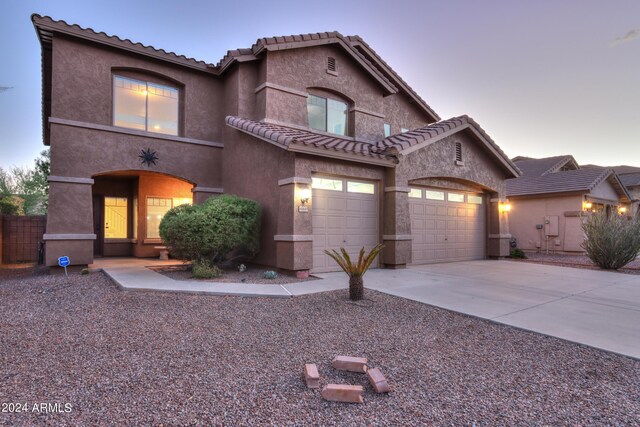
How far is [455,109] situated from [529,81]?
585 cm

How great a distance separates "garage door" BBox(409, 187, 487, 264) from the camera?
1176 centimetres

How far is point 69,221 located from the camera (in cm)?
980

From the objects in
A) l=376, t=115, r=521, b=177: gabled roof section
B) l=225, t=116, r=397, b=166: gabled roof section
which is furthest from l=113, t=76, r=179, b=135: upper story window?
l=376, t=115, r=521, b=177: gabled roof section

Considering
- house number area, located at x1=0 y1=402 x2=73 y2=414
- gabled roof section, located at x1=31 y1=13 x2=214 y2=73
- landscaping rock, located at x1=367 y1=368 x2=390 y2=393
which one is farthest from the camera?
gabled roof section, located at x1=31 y1=13 x2=214 y2=73

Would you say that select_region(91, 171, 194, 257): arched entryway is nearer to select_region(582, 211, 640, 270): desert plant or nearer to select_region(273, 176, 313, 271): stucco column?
select_region(273, 176, 313, 271): stucco column

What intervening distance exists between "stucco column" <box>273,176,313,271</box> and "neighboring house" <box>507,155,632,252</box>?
48.2 feet

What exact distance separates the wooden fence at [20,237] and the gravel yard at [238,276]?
755 centimetres

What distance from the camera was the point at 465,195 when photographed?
44.1ft

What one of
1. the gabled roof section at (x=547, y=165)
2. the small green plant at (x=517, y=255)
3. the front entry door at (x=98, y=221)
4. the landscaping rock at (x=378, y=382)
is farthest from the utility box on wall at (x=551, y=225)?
the front entry door at (x=98, y=221)

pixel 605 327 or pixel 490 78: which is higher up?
pixel 490 78

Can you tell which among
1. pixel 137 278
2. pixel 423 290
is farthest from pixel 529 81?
pixel 137 278

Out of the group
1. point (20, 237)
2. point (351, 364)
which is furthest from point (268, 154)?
point (20, 237)

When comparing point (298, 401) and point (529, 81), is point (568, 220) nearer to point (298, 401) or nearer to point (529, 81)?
point (529, 81)

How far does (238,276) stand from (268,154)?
362 centimetres
